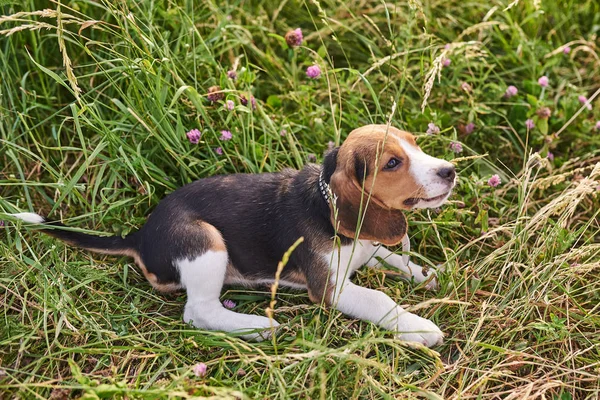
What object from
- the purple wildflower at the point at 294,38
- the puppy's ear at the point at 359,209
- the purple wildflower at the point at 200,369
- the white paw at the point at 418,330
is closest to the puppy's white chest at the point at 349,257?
the puppy's ear at the point at 359,209

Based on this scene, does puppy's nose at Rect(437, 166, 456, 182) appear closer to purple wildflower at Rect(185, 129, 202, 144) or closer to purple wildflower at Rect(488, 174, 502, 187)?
purple wildflower at Rect(488, 174, 502, 187)

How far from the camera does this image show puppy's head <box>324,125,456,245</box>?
394 centimetres

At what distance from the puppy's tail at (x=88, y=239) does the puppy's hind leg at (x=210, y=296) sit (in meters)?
0.46

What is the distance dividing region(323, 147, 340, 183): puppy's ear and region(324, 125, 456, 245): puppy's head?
0.5 inches

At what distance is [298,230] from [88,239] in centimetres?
141

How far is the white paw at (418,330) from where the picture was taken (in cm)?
408

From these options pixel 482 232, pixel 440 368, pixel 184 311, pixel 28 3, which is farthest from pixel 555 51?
pixel 28 3

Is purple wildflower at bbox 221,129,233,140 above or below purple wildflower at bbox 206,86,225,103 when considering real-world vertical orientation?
below

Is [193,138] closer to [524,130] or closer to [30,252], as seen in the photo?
[30,252]

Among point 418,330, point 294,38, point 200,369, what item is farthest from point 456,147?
point 200,369

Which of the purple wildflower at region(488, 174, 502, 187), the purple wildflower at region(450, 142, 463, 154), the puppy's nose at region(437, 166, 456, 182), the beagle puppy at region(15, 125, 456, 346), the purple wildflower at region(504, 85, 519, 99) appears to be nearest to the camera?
the puppy's nose at region(437, 166, 456, 182)

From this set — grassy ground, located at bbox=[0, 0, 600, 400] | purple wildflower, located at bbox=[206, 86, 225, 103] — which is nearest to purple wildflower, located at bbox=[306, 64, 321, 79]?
grassy ground, located at bbox=[0, 0, 600, 400]

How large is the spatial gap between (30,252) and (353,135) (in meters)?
2.43

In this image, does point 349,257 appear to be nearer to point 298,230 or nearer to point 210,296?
point 298,230
